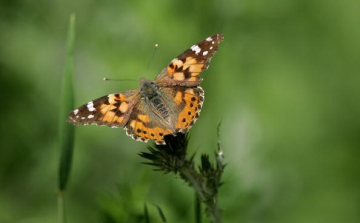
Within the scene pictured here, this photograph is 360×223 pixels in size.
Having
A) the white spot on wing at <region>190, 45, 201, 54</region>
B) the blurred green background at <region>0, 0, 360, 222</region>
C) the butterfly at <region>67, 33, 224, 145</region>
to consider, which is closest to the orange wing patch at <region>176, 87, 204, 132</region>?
the butterfly at <region>67, 33, 224, 145</region>

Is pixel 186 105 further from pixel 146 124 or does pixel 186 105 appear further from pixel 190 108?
pixel 146 124

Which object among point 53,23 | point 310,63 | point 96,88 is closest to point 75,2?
point 53,23

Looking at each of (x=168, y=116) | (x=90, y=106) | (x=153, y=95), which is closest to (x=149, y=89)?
(x=153, y=95)

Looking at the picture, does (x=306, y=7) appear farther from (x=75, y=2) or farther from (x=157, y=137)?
(x=157, y=137)

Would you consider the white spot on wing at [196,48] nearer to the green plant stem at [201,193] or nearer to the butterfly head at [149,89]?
the butterfly head at [149,89]

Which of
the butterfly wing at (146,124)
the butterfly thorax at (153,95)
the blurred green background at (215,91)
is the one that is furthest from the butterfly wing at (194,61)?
the blurred green background at (215,91)

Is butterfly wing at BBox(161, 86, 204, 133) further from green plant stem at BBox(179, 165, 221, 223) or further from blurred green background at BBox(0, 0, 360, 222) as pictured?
blurred green background at BBox(0, 0, 360, 222)
